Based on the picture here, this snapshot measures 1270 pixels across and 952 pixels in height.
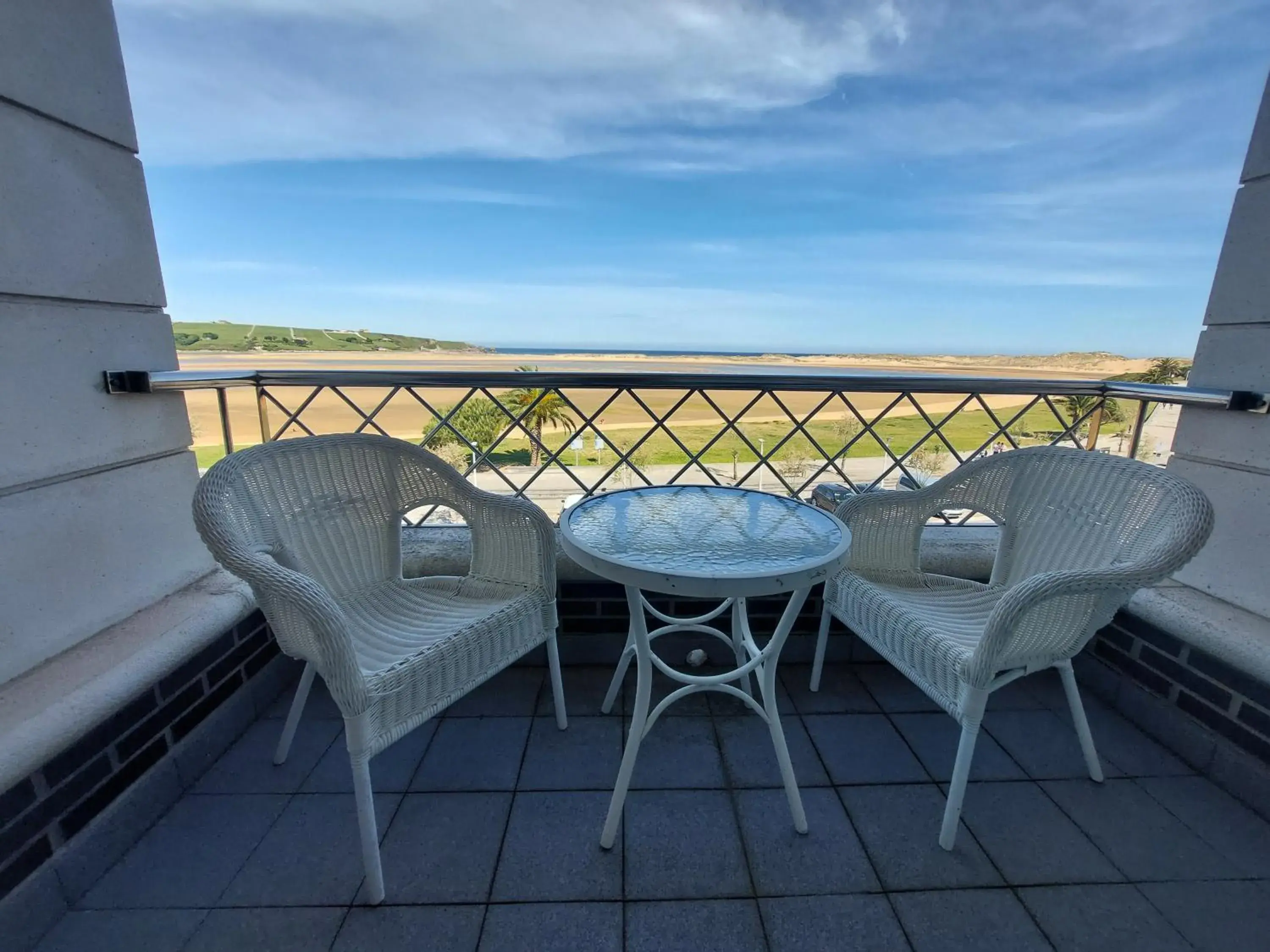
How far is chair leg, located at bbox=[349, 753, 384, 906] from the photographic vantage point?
968mm

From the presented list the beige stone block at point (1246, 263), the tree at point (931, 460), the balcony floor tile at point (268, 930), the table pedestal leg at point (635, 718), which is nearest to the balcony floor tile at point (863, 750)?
the table pedestal leg at point (635, 718)

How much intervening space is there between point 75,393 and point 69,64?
749 mm

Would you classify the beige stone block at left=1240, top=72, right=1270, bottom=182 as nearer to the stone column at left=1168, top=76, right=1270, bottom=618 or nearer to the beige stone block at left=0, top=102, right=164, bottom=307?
the stone column at left=1168, top=76, right=1270, bottom=618

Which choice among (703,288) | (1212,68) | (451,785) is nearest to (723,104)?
(1212,68)

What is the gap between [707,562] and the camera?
106 cm

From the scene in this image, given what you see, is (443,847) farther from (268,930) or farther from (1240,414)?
(1240,414)

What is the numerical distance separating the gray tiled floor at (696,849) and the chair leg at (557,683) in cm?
6

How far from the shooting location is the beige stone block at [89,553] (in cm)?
108

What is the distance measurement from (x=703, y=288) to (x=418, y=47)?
27822 mm

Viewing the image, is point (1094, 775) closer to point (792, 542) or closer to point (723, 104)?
point (792, 542)

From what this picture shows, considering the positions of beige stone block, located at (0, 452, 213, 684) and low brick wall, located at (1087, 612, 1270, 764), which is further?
low brick wall, located at (1087, 612, 1270, 764)

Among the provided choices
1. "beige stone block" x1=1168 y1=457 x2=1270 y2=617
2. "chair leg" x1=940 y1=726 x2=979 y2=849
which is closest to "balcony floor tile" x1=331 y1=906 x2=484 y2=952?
"chair leg" x1=940 y1=726 x2=979 y2=849

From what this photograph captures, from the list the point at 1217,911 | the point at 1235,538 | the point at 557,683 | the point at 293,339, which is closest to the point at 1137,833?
the point at 1217,911

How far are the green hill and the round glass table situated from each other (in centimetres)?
2287
